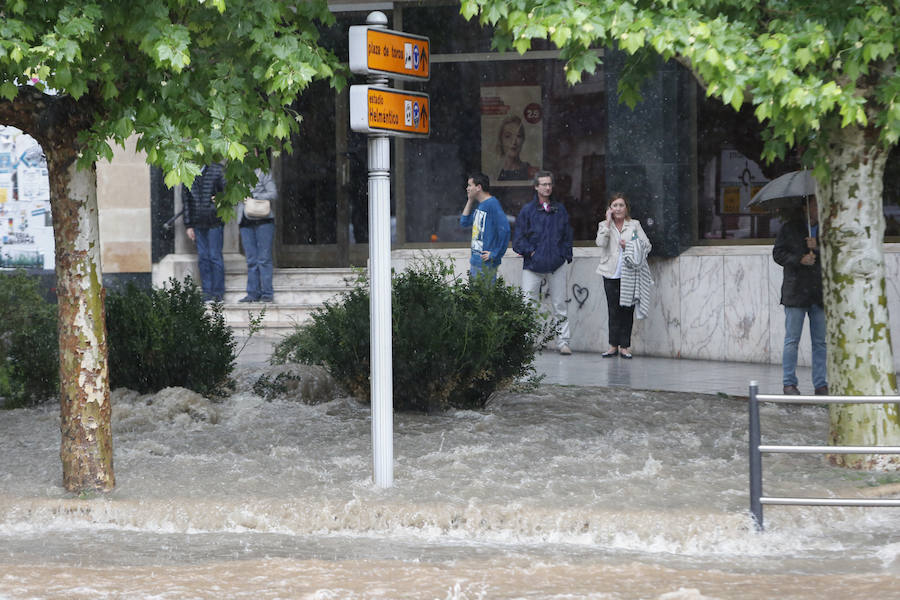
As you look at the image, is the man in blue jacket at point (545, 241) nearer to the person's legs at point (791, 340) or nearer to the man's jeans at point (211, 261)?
the person's legs at point (791, 340)

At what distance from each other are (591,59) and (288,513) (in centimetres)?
295

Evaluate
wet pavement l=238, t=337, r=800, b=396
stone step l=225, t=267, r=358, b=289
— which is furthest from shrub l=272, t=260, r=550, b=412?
stone step l=225, t=267, r=358, b=289

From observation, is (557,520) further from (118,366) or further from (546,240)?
(546,240)

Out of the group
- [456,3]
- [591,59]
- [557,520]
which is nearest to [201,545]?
[557,520]

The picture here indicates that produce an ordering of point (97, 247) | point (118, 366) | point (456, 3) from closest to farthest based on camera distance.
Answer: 1. point (97, 247)
2. point (118, 366)
3. point (456, 3)

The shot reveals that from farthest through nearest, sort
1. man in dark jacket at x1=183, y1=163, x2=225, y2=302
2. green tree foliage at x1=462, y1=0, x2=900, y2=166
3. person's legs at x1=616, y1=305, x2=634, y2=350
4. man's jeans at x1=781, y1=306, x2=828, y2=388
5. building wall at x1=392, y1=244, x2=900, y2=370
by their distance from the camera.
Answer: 1. man in dark jacket at x1=183, y1=163, x2=225, y2=302
2. person's legs at x1=616, y1=305, x2=634, y2=350
3. building wall at x1=392, y1=244, x2=900, y2=370
4. man's jeans at x1=781, y1=306, x2=828, y2=388
5. green tree foliage at x1=462, y1=0, x2=900, y2=166

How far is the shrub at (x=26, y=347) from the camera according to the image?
33.5ft

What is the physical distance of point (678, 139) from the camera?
13.8m

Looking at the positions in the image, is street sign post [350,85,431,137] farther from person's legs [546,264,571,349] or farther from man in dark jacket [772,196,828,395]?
person's legs [546,264,571,349]

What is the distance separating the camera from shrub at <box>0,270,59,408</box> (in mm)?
10203

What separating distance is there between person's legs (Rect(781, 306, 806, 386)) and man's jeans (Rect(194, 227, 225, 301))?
25.1 feet

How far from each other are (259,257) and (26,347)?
208 inches

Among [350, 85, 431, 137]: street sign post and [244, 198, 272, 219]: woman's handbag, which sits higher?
[350, 85, 431, 137]: street sign post

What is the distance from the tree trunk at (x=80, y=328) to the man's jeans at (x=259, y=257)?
8.17 meters
